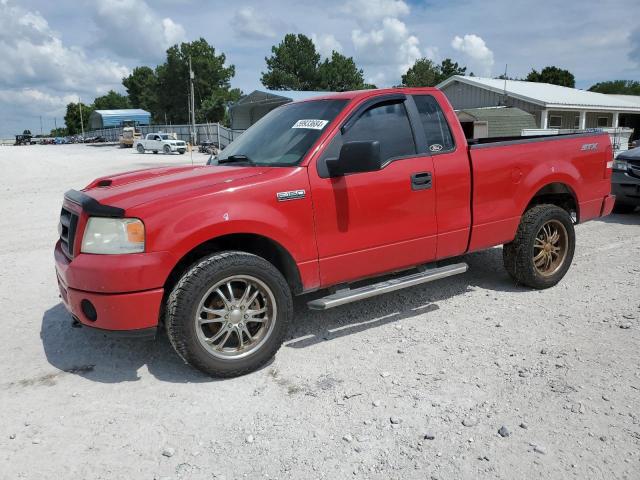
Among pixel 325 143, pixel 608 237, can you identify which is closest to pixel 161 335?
pixel 325 143

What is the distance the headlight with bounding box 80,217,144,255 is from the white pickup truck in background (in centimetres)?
3797

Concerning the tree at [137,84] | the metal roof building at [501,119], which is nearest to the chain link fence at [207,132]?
the metal roof building at [501,119]

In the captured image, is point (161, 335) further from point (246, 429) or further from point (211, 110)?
point (211, 110)

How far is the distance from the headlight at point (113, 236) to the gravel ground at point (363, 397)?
3.17 feet

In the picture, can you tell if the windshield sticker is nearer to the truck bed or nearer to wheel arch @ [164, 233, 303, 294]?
wheel arch @ [164, 233, 303, 294]

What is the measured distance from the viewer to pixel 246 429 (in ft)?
10.1

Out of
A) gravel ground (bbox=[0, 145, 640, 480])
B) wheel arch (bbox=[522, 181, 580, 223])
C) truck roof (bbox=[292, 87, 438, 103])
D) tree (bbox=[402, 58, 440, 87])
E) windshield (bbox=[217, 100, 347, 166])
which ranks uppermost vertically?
tree (bbox=[402, 58, 440, 87])

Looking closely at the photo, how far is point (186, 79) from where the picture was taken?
243 ft

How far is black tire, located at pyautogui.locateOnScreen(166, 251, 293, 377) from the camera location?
11.2 feet

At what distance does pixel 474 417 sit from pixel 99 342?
2.96 meters

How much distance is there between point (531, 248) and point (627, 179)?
200 inches

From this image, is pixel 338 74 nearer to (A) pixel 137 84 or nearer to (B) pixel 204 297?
(A) pixel 137 84

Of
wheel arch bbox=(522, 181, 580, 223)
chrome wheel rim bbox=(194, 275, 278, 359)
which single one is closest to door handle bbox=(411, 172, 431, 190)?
wheel arch bbox=(522, 181, 580, 223)

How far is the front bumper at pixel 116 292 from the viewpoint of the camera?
328 cm
